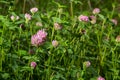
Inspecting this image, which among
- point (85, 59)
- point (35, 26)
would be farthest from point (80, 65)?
point (35, 26)

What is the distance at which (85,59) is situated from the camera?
2521 millimetres

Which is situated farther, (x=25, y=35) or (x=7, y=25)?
(x=25, y=35)

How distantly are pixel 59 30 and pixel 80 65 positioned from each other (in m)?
0.27

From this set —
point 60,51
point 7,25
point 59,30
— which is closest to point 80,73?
point 60,51

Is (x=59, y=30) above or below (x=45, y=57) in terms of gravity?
above

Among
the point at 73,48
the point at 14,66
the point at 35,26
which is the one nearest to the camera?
the point at 14,66

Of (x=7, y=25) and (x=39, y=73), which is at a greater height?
(x=7, y=25)

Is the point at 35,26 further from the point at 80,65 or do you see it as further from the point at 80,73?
the point at 80,73

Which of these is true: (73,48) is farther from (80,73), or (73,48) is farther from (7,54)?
(7,54)

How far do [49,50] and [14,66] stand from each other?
23 cm

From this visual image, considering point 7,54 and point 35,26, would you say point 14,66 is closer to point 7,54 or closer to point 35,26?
point 7,54

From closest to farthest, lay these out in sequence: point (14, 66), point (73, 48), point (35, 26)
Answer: point (14, 66) → point (73, 48) → point (35, 26)

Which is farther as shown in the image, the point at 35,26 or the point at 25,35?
the point at 35,26

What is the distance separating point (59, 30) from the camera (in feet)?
8.09
